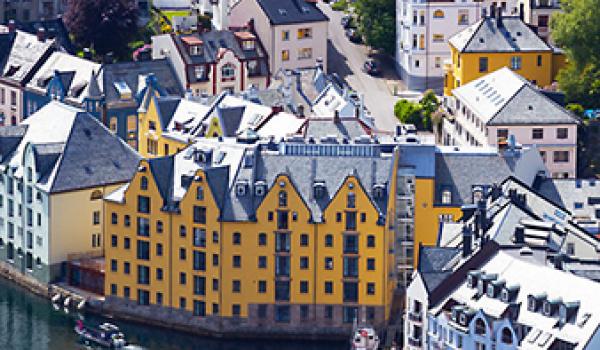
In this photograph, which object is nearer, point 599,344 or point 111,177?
point 599,344

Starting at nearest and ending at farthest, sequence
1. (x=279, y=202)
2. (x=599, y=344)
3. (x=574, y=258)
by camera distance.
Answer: (x=599, y=344)
(x=574, y=258)
(x=279, y=202)

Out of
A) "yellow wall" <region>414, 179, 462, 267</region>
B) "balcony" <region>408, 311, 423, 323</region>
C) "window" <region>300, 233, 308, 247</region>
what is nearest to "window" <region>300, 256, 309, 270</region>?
"window" <region>300, 233, 308, 247</region>

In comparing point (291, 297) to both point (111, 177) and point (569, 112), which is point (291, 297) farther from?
point (569, 112)

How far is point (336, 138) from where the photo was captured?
7077 inches

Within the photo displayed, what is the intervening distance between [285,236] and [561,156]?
30.0 m

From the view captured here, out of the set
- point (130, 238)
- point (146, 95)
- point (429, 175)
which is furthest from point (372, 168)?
point (146, 95)

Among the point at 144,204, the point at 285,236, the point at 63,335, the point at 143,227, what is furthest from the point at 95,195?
the point at 285,236

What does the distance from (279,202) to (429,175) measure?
A: 37.9 feet

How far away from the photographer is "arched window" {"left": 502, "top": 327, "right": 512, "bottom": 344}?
152 m

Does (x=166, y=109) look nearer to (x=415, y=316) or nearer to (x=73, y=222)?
(x=73, y=222)

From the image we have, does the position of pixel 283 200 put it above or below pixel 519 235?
above

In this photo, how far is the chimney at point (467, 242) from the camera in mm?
161125

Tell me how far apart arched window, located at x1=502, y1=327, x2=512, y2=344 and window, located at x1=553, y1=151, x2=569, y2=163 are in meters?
44.5

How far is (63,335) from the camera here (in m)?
176
